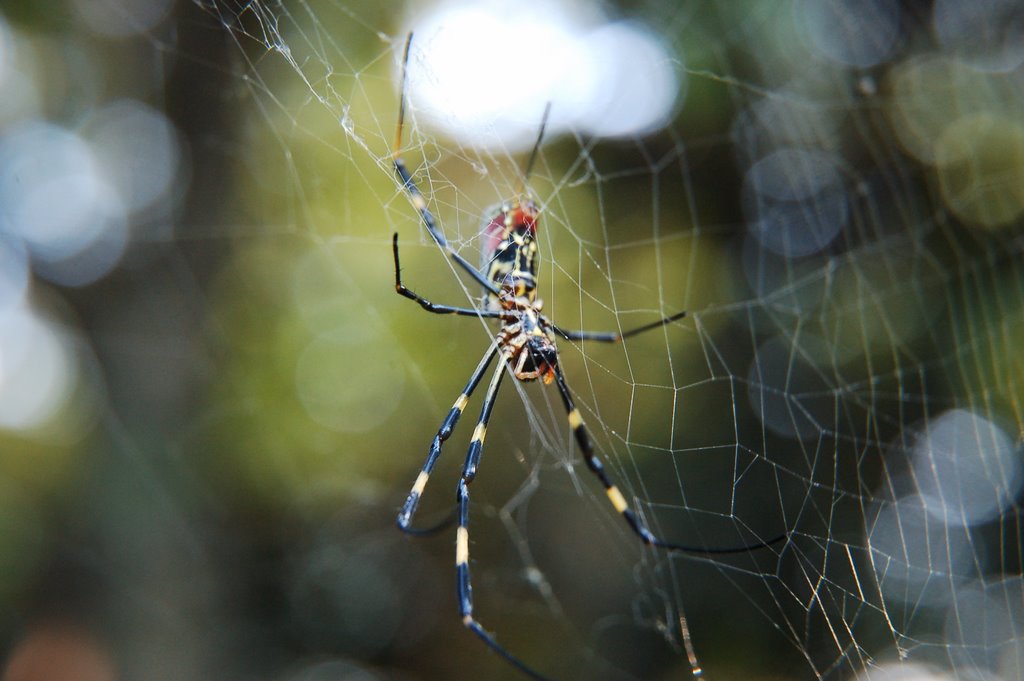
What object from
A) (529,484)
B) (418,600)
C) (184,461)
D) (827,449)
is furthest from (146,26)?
(827,449)

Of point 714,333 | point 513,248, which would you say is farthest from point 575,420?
point 714,333

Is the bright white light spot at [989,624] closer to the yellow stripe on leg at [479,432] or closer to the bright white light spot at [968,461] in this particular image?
the bright white light spot at [968,461]

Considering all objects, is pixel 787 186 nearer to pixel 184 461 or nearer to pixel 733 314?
pixel 733 314

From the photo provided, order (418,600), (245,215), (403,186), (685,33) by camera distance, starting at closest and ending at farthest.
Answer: (403,186) < (685,33) < (245,215) < (418,600)

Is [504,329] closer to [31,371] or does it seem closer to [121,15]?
[121,15]

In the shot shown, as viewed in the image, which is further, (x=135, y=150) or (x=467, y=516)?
(x=135, y=150)

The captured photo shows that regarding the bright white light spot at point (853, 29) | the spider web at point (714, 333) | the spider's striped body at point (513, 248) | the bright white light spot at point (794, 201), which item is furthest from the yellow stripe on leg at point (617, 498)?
the bright white light spot at point (853, 29)
